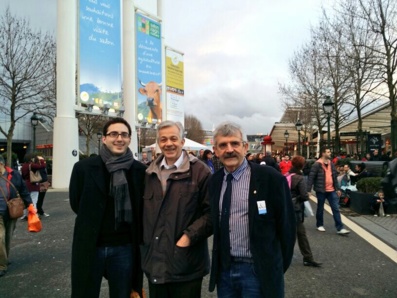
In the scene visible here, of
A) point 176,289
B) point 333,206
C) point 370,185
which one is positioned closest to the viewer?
point 176,289

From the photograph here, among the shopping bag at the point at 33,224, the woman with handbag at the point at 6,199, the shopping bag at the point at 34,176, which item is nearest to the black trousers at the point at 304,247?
the shopping bag at the point at 33,224

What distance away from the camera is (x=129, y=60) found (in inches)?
936

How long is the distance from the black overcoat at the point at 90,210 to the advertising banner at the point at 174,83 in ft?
85.0

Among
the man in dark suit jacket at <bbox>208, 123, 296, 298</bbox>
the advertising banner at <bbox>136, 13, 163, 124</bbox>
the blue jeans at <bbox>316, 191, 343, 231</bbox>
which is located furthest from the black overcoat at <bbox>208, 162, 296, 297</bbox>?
the advertising banner at <bbox>136, 13, 163, 124</bbox>

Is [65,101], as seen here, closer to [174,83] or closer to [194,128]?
[174,83]

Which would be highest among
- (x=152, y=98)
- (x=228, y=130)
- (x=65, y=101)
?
(x=152, y=98)

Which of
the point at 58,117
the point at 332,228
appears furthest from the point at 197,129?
the point at 332,228

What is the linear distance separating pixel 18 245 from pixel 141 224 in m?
5.39

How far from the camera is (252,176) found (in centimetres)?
246

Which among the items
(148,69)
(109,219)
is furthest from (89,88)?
(109,219)

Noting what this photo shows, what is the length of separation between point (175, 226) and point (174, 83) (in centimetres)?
2752

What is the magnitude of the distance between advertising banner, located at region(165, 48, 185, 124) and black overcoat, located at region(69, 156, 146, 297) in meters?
25.9

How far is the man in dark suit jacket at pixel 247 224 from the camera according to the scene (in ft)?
7.73

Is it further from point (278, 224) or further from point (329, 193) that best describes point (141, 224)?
point (329, 193)
